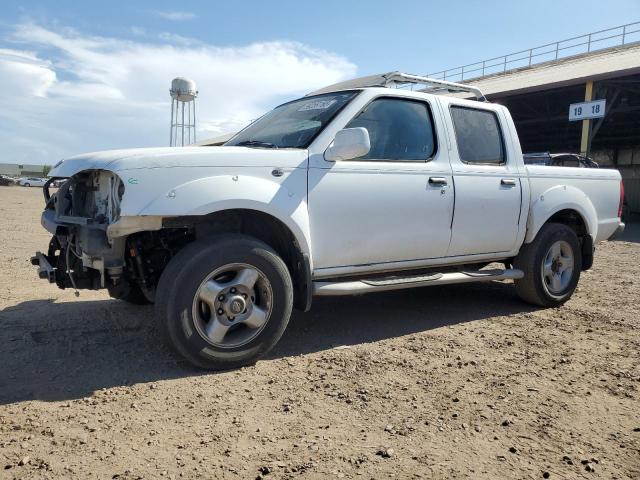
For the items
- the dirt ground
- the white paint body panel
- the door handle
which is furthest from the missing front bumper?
the door handle

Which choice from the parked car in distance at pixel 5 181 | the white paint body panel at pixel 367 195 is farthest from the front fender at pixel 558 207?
the parked car in distance at pixel 5 181

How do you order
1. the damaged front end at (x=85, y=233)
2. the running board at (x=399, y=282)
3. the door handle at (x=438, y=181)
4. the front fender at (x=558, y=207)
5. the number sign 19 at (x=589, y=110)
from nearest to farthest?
1. the damaged front end at (x=85, y=233)
2. the running board at (x=399, y=282)
3. the door handle at (x=438, y=181)
4. the front fender at (x=558, y=207)
5. the number sign 19 at (x=589, y=110)

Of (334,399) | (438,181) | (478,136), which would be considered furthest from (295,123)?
(334,399)

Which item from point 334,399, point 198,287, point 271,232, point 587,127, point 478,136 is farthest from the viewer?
point 587,127

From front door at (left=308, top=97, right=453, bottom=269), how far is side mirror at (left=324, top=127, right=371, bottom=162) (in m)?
0.11

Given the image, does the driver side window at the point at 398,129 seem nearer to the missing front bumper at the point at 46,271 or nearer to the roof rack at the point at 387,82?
the roof rack at the point at 387,82

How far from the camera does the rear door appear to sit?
4.71 meters

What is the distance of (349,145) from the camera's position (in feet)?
12.4

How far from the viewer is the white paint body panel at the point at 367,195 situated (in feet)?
11.1

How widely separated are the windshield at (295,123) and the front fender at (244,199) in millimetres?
455

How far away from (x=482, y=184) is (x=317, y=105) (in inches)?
65.3

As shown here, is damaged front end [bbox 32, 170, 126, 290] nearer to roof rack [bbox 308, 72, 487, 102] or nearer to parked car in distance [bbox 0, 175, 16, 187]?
roof rack [bbox 308, 72, 487, 102]

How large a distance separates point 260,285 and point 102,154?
1.40 m

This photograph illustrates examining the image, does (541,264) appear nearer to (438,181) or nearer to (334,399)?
(438,181)
